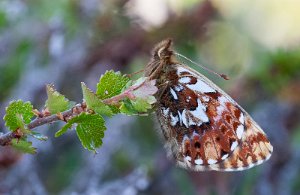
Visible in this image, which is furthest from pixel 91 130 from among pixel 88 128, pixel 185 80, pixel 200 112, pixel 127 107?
pixel 200 112

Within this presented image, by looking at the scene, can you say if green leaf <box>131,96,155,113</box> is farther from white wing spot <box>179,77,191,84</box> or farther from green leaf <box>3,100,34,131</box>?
white wing spot <box>179,77,191,84</box>

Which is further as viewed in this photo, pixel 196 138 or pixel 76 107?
pixel 196 138

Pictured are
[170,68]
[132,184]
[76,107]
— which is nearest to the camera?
[76,107]

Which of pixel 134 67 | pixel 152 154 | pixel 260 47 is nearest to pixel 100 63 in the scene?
pixel 134 67

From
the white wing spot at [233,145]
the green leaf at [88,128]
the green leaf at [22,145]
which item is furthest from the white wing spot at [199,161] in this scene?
the green leaf at [22,145]

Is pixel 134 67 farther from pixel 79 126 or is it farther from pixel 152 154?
pixel 79 126

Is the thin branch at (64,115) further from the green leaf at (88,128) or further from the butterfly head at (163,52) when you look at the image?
the butterfly head at (163,52)

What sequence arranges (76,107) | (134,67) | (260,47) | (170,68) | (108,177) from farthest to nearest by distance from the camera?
(260,47), (134,67), (108,177), (170,68), (76,107)
